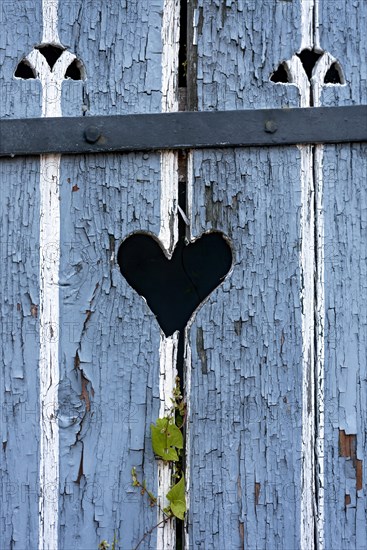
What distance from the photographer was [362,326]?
4.61ft

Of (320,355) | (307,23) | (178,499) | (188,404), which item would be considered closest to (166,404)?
(188,404)

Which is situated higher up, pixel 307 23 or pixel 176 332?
pixel 307 23

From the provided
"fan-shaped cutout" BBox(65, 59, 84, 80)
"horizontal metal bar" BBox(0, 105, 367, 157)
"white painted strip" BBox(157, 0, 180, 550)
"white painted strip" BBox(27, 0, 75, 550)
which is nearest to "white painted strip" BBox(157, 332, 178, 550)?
"white painted strip" BBox(157, 0, 180, 550)

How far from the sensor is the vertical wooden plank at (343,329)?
1.39m

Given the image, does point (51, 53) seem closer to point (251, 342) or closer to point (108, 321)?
point (108, 321)

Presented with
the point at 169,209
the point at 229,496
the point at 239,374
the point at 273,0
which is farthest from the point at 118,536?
the point at 273,0

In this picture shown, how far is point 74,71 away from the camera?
1440mm

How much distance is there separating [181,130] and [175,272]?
242 mm

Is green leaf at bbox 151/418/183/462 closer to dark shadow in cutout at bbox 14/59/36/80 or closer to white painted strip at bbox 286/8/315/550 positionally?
white painted strip at bbox 286/8/315/550

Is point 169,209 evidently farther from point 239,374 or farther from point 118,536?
point 118,536

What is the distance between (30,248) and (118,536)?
19.9 inches

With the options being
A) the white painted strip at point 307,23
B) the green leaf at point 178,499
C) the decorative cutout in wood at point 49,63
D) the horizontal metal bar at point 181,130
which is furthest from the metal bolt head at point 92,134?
the green leaf at point 178,499

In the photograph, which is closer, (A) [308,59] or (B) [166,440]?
(B) [166,440]

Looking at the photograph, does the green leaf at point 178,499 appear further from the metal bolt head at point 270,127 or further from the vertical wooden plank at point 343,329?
the metal bolt head at point 270,127
